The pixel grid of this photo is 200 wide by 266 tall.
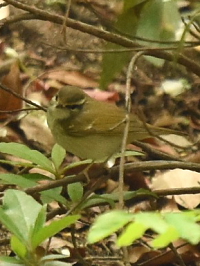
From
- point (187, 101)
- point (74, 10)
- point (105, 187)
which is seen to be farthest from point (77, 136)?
point (74, 10)

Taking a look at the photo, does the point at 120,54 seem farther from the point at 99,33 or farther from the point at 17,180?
the point at 17,180

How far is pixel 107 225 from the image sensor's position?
105cm

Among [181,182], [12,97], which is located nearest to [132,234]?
[181,182]

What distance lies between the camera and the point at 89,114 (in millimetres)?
3514

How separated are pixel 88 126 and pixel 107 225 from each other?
2.41 m

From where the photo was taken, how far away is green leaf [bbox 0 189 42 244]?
1.79 metres

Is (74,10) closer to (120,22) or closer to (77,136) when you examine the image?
(77,136)

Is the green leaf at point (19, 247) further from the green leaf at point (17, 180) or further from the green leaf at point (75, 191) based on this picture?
the green leaf at point (75, 191)

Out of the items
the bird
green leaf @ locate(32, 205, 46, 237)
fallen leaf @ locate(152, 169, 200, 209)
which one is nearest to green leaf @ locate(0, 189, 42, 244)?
green leaf @ locate(32, 205, 46, 237)

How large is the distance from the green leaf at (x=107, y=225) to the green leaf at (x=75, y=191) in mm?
1391

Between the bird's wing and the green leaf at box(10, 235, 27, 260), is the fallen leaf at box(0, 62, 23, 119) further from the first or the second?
the green leaf at box(10, 235, 27, 260)

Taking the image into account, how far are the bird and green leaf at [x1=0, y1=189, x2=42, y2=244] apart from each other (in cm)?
114

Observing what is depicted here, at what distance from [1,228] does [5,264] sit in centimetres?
149

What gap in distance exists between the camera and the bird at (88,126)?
10.5 feet
